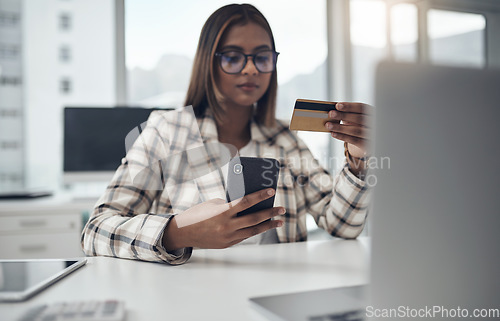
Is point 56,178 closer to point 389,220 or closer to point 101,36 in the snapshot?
point 101,36

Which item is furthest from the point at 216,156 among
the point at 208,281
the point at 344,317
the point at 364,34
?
the point at 364,34

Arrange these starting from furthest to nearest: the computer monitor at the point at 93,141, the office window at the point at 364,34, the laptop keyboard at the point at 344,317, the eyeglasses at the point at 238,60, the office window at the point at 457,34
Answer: the office window at the point at 457,34
the office window at the point at 364,34
the computer monitor at the point at 93,141
the eyeglasses at the point at 238,60
the laptop keyboard at the point at 344,317

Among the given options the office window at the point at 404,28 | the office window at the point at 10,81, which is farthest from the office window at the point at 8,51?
the office window at the point at 404,28

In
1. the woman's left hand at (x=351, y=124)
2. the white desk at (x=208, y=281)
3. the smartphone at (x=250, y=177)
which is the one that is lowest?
the white desk at (x=208, y=281)

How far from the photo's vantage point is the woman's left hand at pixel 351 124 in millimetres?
819

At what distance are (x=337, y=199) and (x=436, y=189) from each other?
30.9 inches

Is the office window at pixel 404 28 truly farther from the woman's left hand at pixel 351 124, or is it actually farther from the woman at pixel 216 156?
the woman's left hand at pixel 351 124

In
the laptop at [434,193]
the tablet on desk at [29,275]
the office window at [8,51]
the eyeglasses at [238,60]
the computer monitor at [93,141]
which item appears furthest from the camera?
the office window at [8,51]

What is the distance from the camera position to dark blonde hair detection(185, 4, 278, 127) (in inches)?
48.6

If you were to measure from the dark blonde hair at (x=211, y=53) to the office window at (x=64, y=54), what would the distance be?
6.69ft

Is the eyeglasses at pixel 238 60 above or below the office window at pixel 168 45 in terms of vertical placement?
below

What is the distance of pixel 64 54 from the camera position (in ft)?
9.66

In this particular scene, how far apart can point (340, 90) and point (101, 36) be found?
190cm

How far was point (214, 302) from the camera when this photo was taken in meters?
0.58
